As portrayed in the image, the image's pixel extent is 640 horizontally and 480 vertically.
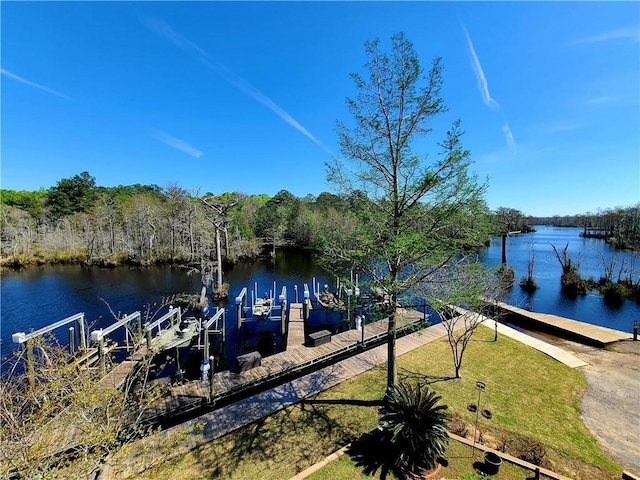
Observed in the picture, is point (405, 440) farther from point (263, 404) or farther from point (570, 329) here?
point (570, 329)

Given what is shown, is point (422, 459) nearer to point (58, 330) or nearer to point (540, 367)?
point (540, 367)

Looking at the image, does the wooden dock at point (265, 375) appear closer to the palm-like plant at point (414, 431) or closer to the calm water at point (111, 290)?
the palm-like plant at point (414, 431)

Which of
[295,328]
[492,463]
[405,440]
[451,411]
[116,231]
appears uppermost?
[116,231]

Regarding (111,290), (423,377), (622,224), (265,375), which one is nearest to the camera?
(423,377)

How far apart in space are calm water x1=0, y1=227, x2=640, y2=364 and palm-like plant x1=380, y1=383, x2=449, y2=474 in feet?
33.7

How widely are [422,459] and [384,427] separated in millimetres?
981

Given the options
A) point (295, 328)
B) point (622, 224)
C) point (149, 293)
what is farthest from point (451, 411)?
point (622, 224)

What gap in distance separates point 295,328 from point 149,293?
16.0 meters

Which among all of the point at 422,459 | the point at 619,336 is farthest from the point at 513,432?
the point at 619,336

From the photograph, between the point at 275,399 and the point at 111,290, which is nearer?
the point at 275,399

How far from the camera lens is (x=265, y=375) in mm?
11156

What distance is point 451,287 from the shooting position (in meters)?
8.21

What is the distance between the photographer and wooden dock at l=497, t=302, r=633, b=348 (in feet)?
48.1

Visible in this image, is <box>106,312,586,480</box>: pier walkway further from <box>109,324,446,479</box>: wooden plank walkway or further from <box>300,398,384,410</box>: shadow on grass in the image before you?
<box>300,398,384,410</box>: shadow on grass
